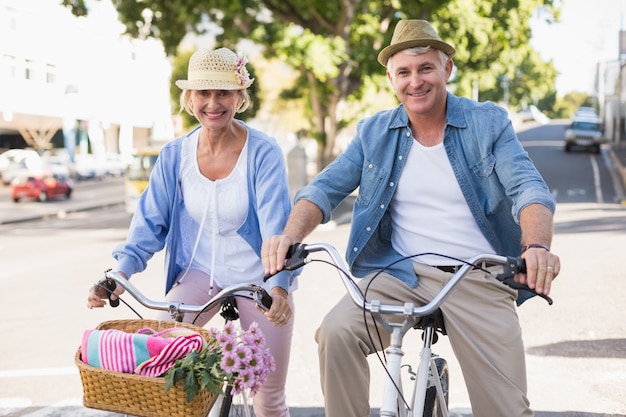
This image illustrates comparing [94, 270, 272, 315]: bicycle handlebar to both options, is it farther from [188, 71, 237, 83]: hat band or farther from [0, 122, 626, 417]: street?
[0, 122, 626, 417]: street

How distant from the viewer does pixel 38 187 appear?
3681 cm

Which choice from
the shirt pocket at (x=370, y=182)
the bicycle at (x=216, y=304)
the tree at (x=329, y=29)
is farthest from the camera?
the tree at (x=329, y=29)

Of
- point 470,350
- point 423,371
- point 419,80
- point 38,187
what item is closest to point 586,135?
point 38,187

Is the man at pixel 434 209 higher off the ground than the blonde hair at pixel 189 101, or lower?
lower

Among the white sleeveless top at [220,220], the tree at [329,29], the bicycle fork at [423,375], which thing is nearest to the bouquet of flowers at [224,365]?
the bicycle fork at [423,375]

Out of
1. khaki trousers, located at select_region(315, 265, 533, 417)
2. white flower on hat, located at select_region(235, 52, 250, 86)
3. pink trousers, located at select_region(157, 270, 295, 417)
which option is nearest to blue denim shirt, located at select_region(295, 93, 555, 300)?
khaki trousers, located at select_region(315, 265, 533, 417)

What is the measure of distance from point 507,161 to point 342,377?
1.00 meters

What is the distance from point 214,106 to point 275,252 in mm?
913

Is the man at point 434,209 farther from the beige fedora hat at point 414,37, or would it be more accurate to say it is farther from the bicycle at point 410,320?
the bicycle at point 410,320

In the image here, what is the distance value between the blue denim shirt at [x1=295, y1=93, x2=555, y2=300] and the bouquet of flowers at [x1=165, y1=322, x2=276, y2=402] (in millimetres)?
772

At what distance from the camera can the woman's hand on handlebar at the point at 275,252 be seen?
10.1 ft

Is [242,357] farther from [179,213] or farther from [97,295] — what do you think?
[179,213]

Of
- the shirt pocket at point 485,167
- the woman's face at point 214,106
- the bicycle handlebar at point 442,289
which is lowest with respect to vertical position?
the bicycle handlebar at point 442,289

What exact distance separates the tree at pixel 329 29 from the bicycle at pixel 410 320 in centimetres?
1914
